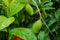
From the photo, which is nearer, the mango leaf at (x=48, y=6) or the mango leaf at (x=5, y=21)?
the mango leaf at (x=5, y=21)

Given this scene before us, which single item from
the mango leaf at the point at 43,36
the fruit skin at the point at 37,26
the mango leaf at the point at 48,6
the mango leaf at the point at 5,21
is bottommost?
the mango leaf at the point at 43,36

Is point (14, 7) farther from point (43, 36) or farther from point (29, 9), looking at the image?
point (43, 36)

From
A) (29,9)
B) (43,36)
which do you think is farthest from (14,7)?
(43,36)

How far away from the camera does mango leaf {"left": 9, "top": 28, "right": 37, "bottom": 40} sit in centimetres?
71

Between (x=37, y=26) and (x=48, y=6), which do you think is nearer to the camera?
(x=37, y=26)

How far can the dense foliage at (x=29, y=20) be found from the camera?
720mm

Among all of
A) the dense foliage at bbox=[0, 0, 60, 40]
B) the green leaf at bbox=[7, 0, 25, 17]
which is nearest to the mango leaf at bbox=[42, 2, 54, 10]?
the dense foliage at bbox=[0, 0, 60, 40]

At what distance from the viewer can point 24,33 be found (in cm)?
72

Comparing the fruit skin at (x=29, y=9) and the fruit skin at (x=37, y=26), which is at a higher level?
the fruit skin at (x=29, y=9)

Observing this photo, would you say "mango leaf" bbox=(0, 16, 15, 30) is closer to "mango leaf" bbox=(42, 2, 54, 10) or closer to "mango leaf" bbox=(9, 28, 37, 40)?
"mango leaf" bbox=(9, 28, 37, 40)

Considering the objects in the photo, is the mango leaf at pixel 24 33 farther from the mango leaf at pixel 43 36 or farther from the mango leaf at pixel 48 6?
the mango leaf at pixel 48 6

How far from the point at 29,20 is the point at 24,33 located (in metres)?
0.10

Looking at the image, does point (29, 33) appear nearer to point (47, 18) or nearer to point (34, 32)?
point (34, 32)

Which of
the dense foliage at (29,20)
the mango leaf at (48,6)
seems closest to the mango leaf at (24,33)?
the dense foliage at (29,20)
